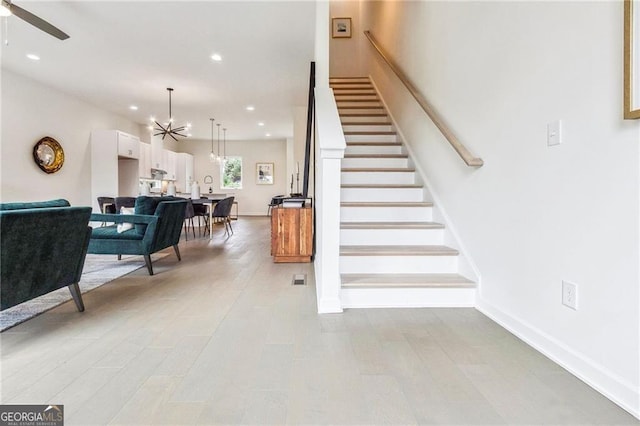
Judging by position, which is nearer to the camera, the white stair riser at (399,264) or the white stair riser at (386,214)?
the white stair riser at (399,264)

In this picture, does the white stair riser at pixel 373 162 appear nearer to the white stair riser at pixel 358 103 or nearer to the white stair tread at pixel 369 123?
the white stair tread at pixel 369 123

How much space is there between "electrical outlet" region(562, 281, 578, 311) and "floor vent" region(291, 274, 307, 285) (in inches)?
78.4

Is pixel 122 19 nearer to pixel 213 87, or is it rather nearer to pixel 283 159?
pixel 213 87

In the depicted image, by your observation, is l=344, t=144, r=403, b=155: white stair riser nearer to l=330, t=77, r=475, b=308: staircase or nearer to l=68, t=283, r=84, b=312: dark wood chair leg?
l=330, t=77, r=475, b=308: staircase

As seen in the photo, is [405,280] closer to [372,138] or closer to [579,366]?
[579,366]

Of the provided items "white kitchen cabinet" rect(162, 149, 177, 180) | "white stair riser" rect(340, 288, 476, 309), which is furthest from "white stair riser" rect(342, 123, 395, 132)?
"white kitchen cabinet" rect(162, 149, 177, 180)

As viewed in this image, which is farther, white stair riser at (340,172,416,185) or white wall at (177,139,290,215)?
white wall at (177,139,290,215)

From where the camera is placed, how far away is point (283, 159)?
12016 millimetres

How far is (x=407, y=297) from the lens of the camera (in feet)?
7.93

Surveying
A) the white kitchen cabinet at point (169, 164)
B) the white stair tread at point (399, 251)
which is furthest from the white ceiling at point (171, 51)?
the white stair tread at point (399, 251)

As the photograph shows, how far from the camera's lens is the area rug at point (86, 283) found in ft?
7.30

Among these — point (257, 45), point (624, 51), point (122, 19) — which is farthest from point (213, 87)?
point (624, 51)

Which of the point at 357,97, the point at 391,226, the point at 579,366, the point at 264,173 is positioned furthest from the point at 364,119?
the point at 264,173

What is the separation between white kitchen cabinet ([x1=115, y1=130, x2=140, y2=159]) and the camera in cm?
738
